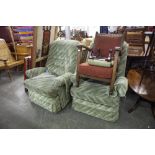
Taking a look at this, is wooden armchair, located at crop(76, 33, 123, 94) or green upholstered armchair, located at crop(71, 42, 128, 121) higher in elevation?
wooden armchair, located at crop(76, 33, 123, 94)

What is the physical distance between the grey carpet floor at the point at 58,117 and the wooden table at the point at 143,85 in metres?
0.14

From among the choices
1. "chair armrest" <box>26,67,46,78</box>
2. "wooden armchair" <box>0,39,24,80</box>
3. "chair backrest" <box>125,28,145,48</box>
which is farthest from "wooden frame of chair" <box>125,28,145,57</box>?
"wooden armchair" <box>0,39,24,80</box>

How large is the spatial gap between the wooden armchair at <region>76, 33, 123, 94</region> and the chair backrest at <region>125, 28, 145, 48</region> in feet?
3.32

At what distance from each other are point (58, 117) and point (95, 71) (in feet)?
2.59

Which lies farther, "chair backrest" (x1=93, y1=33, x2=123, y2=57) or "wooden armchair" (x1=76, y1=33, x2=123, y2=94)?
"chair backrest" (x1=93, y1=33, x2=123, y2=57)

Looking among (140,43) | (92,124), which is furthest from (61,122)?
(140,43)

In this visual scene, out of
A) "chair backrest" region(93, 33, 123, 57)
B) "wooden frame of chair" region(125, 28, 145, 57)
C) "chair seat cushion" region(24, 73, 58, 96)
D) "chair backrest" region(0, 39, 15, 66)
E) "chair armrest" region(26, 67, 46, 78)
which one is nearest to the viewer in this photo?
"chair seat cushion" region(24, 73, 58, 96)

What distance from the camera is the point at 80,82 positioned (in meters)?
2.01

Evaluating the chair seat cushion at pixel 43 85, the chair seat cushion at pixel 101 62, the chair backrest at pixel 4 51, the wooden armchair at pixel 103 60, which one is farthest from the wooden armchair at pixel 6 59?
the chair seat cushion at pixel 101 62

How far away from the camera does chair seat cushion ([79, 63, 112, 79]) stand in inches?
67.4

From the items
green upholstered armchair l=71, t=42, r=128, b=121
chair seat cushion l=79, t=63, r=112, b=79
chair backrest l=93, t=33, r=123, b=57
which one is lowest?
green upholstered armchair l=71, t=42, r=128, b=121

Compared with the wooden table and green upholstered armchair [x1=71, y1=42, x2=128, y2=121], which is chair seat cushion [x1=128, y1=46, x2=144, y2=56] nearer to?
the wooden table

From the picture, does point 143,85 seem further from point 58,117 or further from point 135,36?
point 135,36
